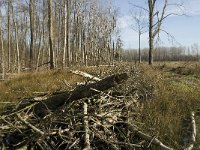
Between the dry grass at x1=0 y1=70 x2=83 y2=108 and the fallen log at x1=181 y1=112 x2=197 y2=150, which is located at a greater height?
the dry grass at x1=0 y1=70 x2=83 y2=108

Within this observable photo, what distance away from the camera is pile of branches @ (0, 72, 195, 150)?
5363mm

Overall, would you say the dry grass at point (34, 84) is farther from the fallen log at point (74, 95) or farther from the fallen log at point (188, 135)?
the fallen log at point (188, 135)

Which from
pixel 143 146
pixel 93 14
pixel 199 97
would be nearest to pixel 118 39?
pixel 93 14

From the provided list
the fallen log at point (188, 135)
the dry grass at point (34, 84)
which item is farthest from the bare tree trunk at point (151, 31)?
the fallen log at point (188, 135)

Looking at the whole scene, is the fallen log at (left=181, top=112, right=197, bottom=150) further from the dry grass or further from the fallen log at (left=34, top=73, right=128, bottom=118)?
the dry grass

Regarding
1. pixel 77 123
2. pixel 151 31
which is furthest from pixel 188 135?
pixel 151 31

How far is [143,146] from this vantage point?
221 inches

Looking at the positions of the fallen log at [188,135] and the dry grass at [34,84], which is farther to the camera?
the dry grass at [34,84]

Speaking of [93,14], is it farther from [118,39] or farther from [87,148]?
[87,148]

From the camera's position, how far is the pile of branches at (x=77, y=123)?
5363 mm

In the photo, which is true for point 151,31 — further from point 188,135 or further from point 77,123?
point 77,123

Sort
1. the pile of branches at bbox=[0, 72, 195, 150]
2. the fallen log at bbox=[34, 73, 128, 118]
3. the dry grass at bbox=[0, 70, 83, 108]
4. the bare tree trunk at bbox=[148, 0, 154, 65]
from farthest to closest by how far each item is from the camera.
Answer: the bare tree trunk at bbox=[148, 0, 154, 65]
the dry grass at bbox=[0, 70, 83, 108]
the fallen log at bbox=[34, 73, 128, 118]
the pile of branches at bbox=[0, 72, 195, 150]

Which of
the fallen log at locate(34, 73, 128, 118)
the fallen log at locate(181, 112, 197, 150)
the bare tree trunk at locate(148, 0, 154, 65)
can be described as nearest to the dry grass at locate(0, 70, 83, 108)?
the fallen log at locate(34, 73, 128, 118)

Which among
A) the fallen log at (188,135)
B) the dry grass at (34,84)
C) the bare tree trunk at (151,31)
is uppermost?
the bare tree trunk at (151,31)
